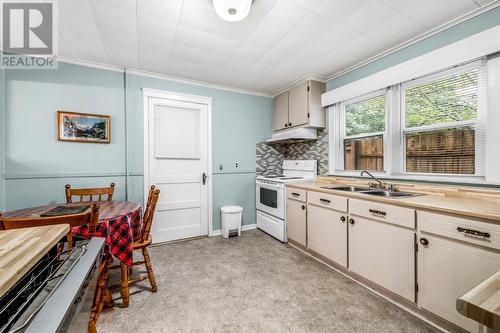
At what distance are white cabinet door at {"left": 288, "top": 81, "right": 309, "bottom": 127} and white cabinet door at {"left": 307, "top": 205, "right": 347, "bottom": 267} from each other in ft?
4.58

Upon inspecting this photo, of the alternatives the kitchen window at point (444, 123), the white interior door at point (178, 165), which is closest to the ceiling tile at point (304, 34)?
the kitchen window at point (444, 123)

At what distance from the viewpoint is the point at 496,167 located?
168cm

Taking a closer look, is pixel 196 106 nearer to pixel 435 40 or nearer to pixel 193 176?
pixel 193 176

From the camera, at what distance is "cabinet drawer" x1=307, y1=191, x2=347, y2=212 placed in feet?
7.16

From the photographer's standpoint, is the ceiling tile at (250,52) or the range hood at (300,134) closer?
the ceiling tile at (250,52)

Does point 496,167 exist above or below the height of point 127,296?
above

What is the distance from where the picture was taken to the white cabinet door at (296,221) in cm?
272

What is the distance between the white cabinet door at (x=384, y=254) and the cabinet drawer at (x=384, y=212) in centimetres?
5

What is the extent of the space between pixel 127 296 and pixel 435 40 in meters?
3.64

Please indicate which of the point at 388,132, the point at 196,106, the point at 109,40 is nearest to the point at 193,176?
the point at 196,106

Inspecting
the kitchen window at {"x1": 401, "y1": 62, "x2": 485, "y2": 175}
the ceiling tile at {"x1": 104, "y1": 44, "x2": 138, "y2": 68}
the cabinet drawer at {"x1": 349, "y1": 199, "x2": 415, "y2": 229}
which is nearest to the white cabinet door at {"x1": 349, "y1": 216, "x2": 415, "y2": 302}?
the cabinet drawer at {"x1": 349, "y1": 199, "x2": 415, "y2": 229}

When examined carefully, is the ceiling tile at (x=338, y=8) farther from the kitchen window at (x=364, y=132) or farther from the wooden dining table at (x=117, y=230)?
the wooden dining table at (x=117, y=230)

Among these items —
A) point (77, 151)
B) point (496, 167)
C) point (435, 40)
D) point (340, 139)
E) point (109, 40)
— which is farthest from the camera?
point (340, 139)

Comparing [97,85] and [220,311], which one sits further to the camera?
[97,85]
